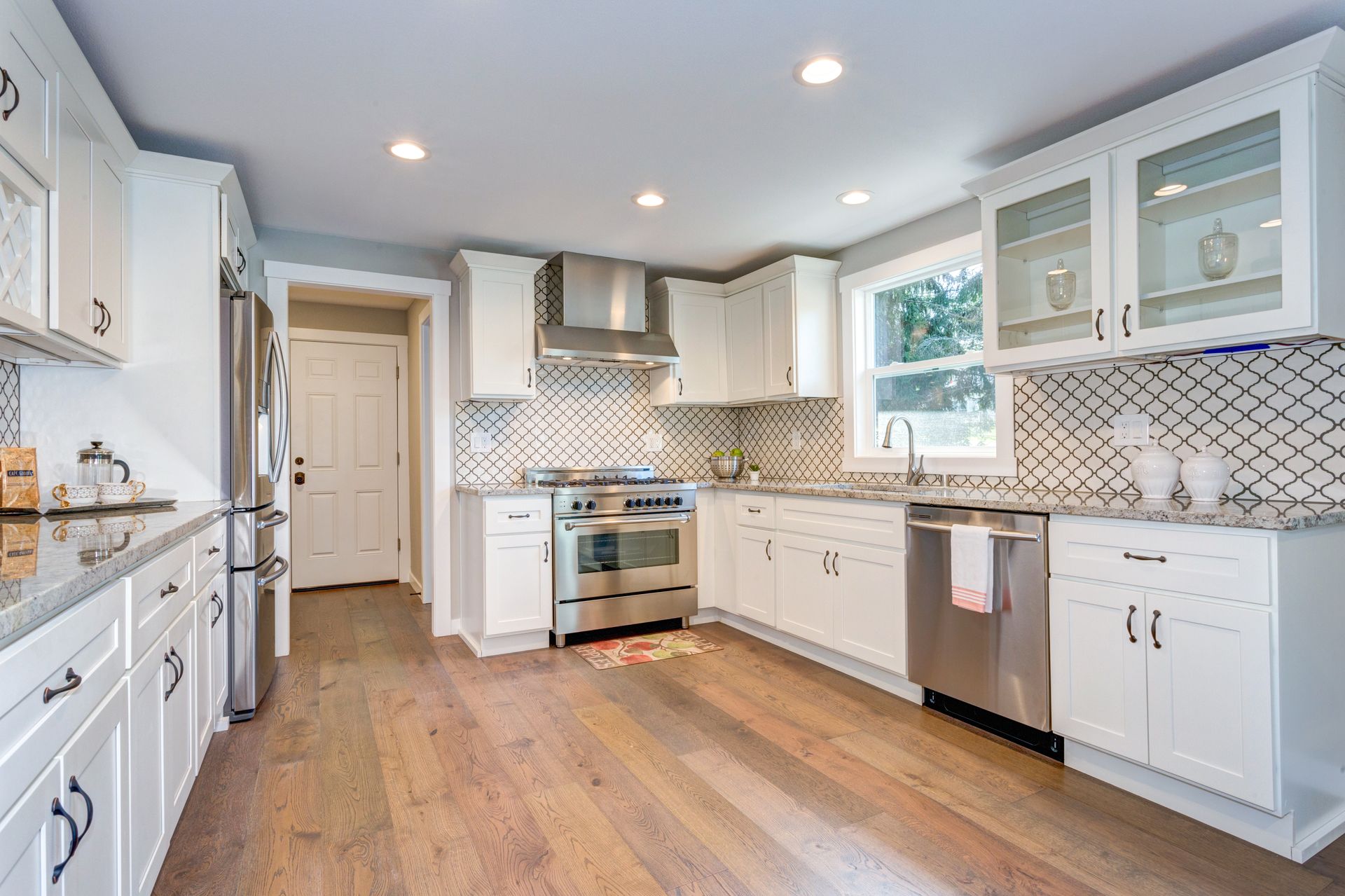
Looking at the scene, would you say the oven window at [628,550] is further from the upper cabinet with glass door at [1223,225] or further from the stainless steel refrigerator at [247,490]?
the upper cabinet with glass door at [1223,225]

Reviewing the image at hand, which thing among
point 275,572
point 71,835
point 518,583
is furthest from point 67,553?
point 518,583

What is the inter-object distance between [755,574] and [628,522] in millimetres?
796

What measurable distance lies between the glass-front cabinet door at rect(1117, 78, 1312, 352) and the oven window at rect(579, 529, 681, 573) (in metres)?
2.60

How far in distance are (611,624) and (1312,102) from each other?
11.9 ft

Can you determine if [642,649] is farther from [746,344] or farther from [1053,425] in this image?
[1053,425]

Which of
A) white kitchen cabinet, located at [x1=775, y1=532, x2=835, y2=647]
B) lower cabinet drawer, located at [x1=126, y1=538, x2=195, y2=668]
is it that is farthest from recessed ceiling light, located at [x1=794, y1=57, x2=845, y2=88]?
lower cabinet drawer, located at [x1=126, y1=538, x2=195, y2=668]

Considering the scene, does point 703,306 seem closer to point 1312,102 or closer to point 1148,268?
point 1148,268

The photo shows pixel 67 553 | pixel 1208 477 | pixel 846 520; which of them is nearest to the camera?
pixel 67 553

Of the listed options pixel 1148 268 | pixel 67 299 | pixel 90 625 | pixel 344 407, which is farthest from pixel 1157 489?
pixel 344 407

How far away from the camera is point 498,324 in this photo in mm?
4094

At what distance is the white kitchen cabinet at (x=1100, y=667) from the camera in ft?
7.24

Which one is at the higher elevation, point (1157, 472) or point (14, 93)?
point (14, 93)

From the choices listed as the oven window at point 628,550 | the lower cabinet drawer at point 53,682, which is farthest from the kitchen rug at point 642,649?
the lower cabinet drawer at point 53,682

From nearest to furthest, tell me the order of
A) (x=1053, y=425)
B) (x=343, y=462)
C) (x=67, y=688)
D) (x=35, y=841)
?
(x=35, y=841) < (x=67, y=688) < (x=1053, y=425) < (x=343, y=462)
